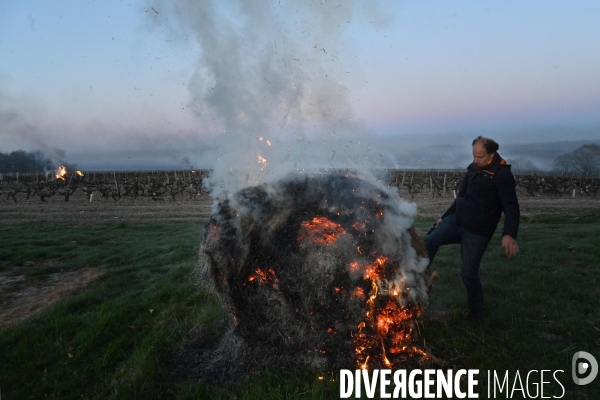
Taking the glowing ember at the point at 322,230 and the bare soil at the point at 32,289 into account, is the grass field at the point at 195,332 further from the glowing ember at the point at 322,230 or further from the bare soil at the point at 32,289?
the glowing ember at the point at 322,230

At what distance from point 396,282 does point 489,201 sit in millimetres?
1479

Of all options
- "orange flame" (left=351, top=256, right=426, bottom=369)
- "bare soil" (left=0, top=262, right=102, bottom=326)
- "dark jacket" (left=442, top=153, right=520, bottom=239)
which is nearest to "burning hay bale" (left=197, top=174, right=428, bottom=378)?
"orange flame" (left=351, top=256, right=426, bottom=369)

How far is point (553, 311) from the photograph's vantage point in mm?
4590

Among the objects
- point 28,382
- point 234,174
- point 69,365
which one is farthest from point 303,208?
point 28,382

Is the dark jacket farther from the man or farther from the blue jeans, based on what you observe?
the blue jeans

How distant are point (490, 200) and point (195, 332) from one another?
3.81 meters

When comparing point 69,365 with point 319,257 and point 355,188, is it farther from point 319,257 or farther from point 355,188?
point 355,188

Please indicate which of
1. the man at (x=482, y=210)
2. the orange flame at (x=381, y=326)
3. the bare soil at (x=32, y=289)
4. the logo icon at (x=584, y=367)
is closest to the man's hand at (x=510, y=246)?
the man at (x=482, y=210)

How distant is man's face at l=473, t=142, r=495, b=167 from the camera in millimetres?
4059

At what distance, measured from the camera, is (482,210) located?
411 cm

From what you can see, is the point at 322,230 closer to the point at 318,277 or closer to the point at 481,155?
the point at 318,277

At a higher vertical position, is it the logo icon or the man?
the man

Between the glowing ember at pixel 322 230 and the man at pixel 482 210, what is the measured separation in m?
1.61

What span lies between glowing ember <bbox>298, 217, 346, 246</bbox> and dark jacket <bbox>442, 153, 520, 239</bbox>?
162 cm
